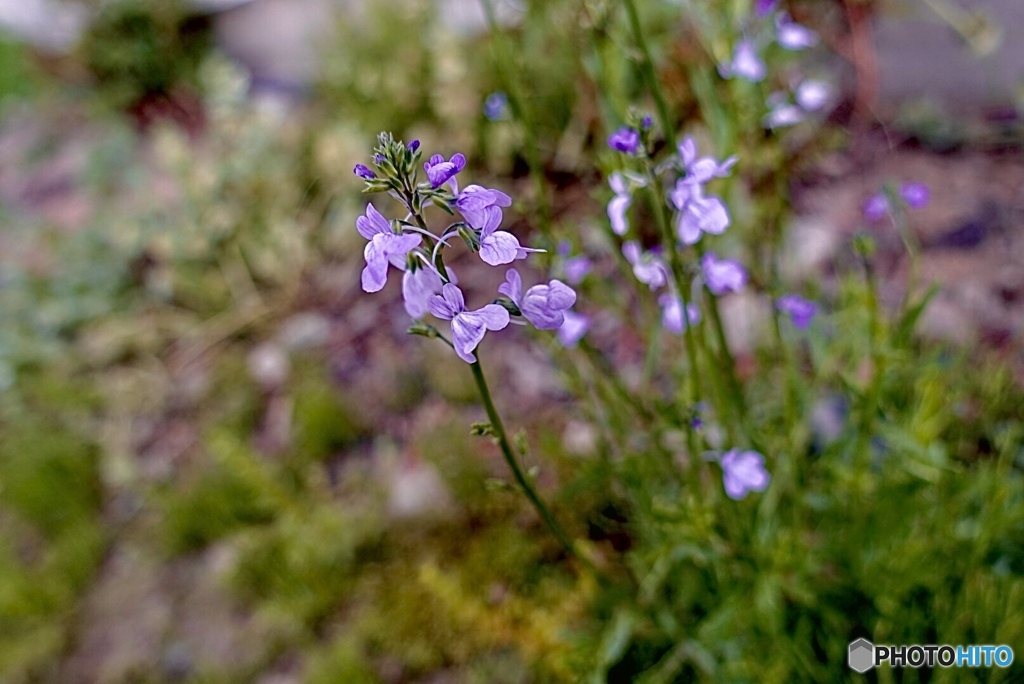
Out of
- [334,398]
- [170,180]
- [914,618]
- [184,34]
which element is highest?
[184,34]

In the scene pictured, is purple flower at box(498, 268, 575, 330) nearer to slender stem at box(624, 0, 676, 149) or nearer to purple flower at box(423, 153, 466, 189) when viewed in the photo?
purple flower at box(423, 153, 466, 189)

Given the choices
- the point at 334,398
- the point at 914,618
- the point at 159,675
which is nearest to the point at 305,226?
the point at 334,398

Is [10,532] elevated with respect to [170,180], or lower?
lower

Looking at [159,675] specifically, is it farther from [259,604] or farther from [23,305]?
[23,305]

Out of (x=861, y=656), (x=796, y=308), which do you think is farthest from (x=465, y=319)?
(x=861, y=656)

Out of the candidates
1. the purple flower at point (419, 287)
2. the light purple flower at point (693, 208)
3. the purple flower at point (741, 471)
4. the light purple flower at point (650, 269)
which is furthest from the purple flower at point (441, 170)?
the purple flower at point (741, 471)

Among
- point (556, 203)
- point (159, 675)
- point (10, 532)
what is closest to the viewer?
point (159, 675)
